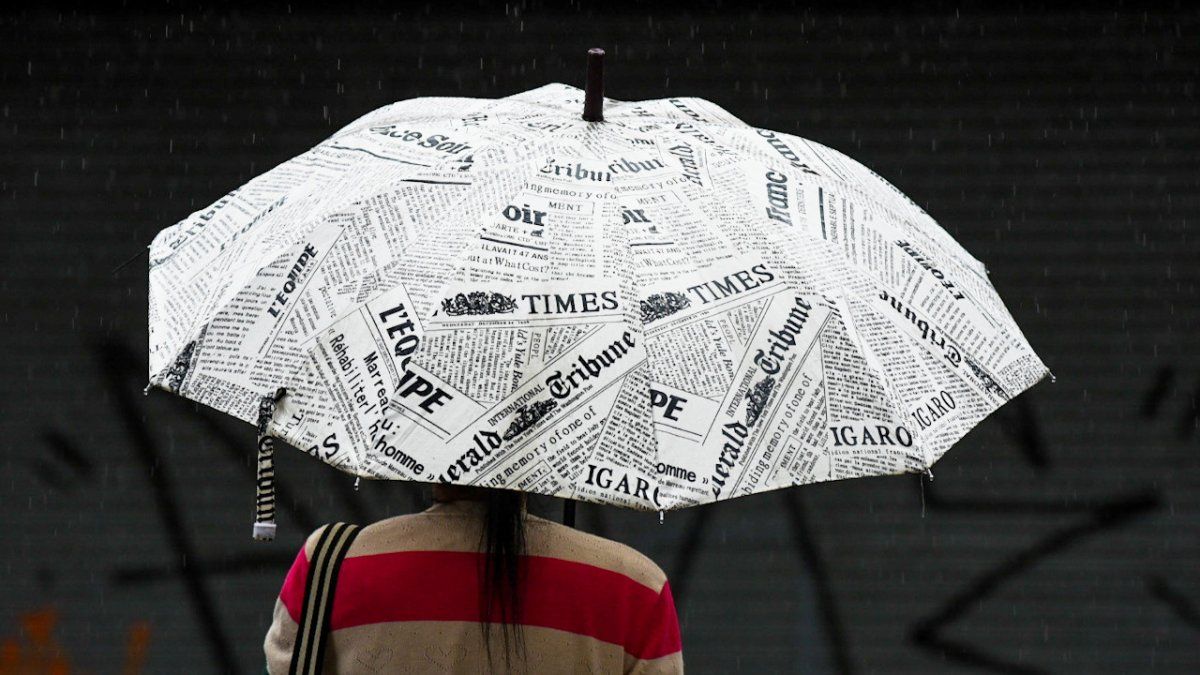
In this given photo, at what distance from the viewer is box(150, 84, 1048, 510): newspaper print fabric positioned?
1.62 meters

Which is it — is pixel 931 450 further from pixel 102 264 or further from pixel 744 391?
pixel 102 264

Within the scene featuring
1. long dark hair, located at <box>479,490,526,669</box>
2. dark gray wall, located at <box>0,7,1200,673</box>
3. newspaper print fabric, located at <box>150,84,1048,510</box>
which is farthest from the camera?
dark gray wall, located at <box>0,7,1200,673</box>

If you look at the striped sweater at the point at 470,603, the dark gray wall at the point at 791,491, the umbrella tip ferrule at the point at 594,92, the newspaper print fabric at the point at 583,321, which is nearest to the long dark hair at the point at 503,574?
the striped sweater at the point at 470,603

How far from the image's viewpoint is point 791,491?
16.5ft

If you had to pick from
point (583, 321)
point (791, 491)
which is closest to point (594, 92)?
point (583, 321)

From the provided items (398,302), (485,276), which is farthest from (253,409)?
(485,276)

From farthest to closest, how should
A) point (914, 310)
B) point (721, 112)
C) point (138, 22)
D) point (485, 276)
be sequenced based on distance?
point (138, 22), point (721, 112), point (914, 310), point (485, 276)

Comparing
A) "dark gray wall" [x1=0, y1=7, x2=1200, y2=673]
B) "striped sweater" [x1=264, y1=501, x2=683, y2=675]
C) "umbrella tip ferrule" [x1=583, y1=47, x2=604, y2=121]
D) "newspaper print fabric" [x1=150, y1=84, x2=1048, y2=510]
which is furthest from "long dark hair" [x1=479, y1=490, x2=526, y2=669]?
"dark gray wall" [x1=0, y1=7, x2=1200, y2=673]

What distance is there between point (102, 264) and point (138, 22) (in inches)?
34.0

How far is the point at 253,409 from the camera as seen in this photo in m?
1.70

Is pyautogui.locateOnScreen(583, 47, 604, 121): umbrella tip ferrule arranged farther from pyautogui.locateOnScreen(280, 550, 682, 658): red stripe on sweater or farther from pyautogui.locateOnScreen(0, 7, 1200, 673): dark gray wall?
pyautogui.locateOnScreen(0, 7, 1200, 673): dark gray wall

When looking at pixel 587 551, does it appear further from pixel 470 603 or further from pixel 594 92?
pixel 594 92

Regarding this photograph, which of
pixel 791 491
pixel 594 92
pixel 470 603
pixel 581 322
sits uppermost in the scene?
pixel 594 92

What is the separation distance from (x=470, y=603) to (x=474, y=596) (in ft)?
0.04
